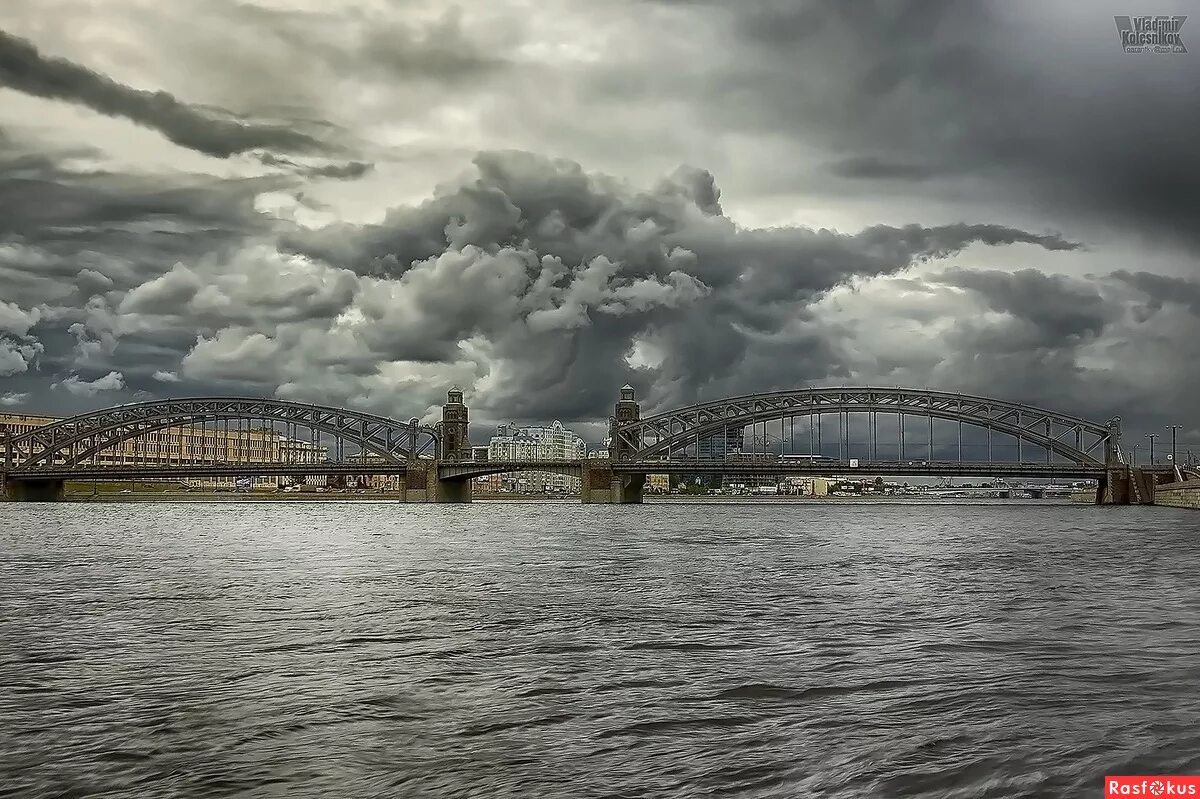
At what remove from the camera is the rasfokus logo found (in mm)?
8539

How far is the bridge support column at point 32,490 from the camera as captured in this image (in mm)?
144625

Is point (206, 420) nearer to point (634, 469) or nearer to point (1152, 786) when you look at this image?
point (634, 469)

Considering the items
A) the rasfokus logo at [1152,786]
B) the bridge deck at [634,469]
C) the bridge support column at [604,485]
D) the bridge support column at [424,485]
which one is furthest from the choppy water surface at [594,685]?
the bridge support column at [424,485]

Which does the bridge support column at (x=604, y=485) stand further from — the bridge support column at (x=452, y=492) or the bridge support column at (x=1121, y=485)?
the bridge support column at (x=1121, y=485)

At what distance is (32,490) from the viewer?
14850 centimetres

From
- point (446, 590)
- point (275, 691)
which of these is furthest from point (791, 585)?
point (275, 691)

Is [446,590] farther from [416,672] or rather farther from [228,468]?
[228,468]

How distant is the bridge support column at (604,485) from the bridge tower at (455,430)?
28.7 metres

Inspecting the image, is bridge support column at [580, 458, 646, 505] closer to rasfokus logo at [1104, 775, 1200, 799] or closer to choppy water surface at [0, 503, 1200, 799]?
choppy water surface at [0, 503, 1200, 799]

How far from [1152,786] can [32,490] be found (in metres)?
160

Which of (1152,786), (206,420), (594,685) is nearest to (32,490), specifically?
(206,420)

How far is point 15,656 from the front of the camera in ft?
51.4

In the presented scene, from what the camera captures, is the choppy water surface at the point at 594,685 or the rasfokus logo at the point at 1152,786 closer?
the rasfokus logo at the point at 1152,786

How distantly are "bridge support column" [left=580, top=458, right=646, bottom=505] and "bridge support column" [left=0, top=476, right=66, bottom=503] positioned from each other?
6955cm
